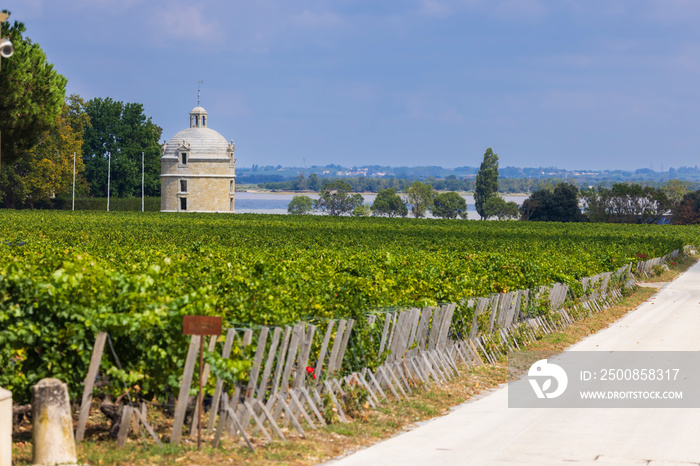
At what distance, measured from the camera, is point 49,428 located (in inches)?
345

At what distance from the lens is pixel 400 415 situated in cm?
1218

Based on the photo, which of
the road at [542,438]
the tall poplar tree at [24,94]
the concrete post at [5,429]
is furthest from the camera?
the tall poplar tree at [24,94]

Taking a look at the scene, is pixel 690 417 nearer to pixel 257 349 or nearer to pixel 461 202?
pixel 257 349

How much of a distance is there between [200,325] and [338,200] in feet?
575

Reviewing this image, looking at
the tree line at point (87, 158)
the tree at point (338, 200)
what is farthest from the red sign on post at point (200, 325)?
the tree at point (338, 200)

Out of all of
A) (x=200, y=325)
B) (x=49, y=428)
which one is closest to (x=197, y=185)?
(x=200, y=325)

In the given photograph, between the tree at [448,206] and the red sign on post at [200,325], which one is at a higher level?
the red sign on post at [200,325]

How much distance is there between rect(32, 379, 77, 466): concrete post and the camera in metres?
8.73

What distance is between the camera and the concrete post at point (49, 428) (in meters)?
8.73

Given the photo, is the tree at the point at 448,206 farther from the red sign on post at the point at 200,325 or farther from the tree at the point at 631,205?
the red sign on post at the point at 200,325

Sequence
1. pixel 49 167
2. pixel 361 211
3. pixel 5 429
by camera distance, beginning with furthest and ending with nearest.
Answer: pixel 361 211, pixel 49 167, pixel 5 429

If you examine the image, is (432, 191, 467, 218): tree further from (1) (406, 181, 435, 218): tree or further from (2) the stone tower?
(2) the stone tower

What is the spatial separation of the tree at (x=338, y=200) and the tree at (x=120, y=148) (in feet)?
215

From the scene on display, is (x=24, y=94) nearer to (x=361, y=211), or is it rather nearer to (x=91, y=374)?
(x=91, y=374)
